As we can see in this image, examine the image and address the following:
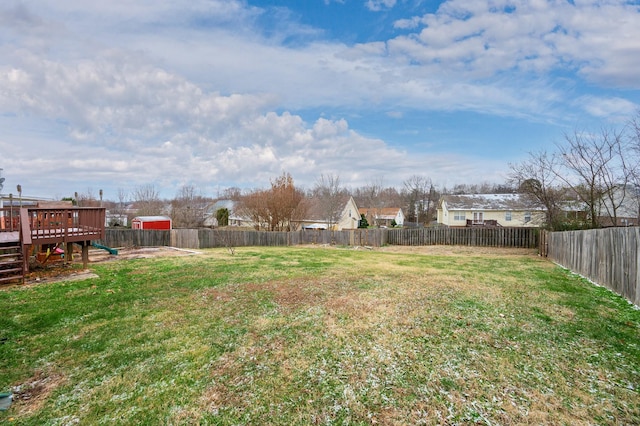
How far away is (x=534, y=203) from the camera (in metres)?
18.7

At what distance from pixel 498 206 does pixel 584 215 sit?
16593 mm

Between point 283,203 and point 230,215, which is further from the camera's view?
point 230,215

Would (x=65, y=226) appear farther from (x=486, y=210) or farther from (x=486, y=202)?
(x=486, y=202)

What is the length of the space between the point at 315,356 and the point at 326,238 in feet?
62.4

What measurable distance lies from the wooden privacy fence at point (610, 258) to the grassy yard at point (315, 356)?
0.55 metres

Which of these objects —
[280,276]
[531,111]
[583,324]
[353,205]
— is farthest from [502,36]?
[353,205]

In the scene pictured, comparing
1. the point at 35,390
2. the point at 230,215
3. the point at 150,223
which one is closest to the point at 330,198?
the point at 230,215

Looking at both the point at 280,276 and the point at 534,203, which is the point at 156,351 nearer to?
the point at 280,276

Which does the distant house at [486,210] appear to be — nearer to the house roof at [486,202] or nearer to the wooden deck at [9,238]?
the house roof at [486,202]

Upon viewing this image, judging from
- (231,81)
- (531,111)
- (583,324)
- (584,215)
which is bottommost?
(583,324)

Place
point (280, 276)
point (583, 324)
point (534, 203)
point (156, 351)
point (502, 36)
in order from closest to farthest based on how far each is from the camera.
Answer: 1. point (156, 351)
2. point (583, 324)
3. point (280, 276)
4. point (502, 36)
5. point (534, 203)

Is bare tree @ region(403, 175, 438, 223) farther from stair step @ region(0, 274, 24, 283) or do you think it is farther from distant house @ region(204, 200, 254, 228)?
stair step @ region(0, 274, 24, 283)

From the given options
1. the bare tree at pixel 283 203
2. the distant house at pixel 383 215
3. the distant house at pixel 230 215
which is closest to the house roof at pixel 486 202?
the distant house at pixel 383 215

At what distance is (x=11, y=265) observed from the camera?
7230 millimetres
